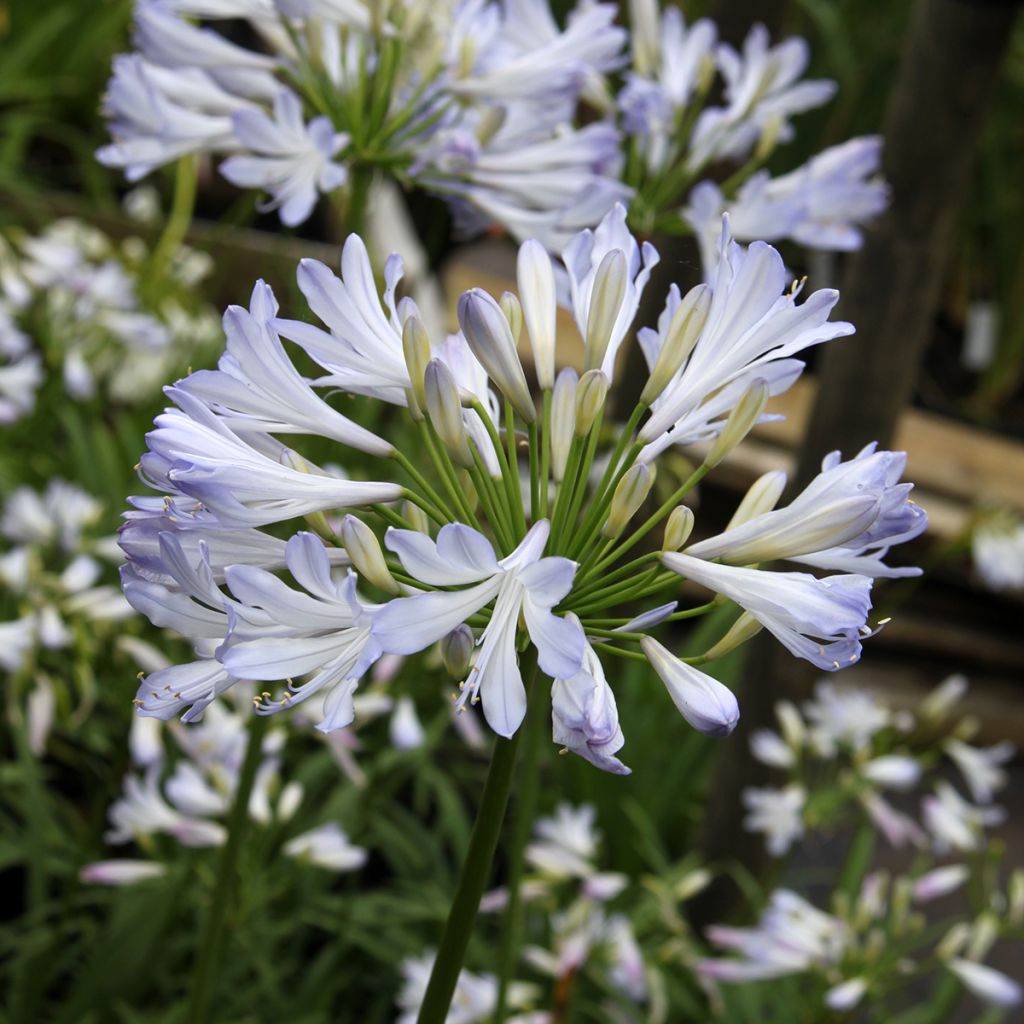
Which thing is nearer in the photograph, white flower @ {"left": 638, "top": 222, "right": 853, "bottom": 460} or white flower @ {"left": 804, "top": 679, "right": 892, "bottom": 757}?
white flower @ {"left": 638, "top": 222, "right": 853, "bottom": 460}

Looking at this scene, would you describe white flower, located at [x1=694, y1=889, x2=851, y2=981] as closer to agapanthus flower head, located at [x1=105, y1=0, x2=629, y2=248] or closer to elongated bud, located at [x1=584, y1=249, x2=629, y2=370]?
agapanthus flower head, located at [x1=105, y1=0, x2=629, y2=248]

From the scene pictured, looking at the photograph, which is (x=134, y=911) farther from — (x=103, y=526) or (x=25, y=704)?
(x=103, y=526)

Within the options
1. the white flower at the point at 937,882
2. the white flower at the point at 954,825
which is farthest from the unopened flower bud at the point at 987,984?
the white flower at the point at 954,825

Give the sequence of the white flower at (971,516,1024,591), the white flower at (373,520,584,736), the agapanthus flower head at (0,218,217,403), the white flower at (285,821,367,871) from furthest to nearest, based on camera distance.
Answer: the agapanthus flower head at (0,218,217,403) → the white flower at (971,516,1024,591) → the white flower at (285,821,367,871) → the white flower at (373,520,584,736)

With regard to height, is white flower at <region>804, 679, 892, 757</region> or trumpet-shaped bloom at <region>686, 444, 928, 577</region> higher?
trumpet-shaped bloom at <region>686, 444, 928, 577</region>

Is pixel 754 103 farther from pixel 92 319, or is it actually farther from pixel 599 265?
pixel 92 319

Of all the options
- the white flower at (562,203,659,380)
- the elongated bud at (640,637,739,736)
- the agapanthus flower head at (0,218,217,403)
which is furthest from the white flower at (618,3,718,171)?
the agapanthus flower head at (0,218,217,403)

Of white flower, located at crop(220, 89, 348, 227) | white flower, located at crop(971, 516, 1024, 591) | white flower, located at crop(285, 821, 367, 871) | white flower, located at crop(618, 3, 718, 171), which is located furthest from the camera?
white flower, located at crop(971, 516, 1024, 591)

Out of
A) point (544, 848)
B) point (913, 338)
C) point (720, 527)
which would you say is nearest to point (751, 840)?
point (544, 848)
